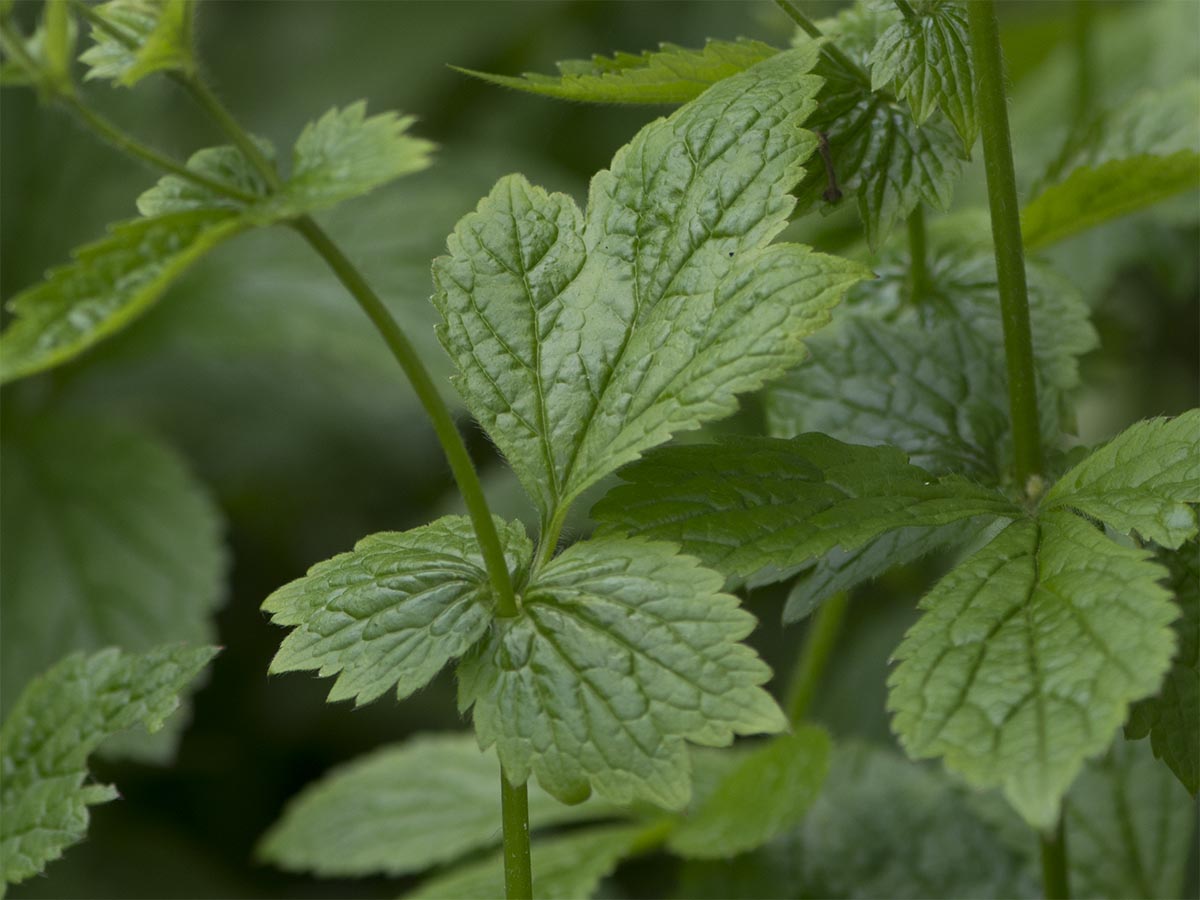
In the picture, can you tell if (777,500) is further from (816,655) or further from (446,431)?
(816,655)

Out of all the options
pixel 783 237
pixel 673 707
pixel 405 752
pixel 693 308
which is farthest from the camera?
pixel 783 237

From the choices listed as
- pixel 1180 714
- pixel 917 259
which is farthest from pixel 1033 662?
pixel 917 259

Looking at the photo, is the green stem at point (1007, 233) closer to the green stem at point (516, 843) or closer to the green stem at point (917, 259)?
the green stem at point (917, 259)

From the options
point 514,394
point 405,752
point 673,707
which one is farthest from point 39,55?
point 405,752

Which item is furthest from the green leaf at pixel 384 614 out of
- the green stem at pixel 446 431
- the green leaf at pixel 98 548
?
the green leaf at pixel 98 548

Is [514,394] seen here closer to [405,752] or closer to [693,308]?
[693,308]

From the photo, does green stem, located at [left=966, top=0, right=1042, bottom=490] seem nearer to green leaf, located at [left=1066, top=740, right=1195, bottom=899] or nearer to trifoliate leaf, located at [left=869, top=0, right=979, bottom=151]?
trifoliate leaf, located at [left=869, top=0, right=979, bottom=151]

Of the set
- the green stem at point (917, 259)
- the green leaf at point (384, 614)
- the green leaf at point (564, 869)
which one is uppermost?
the green stem at point (917, 259)
